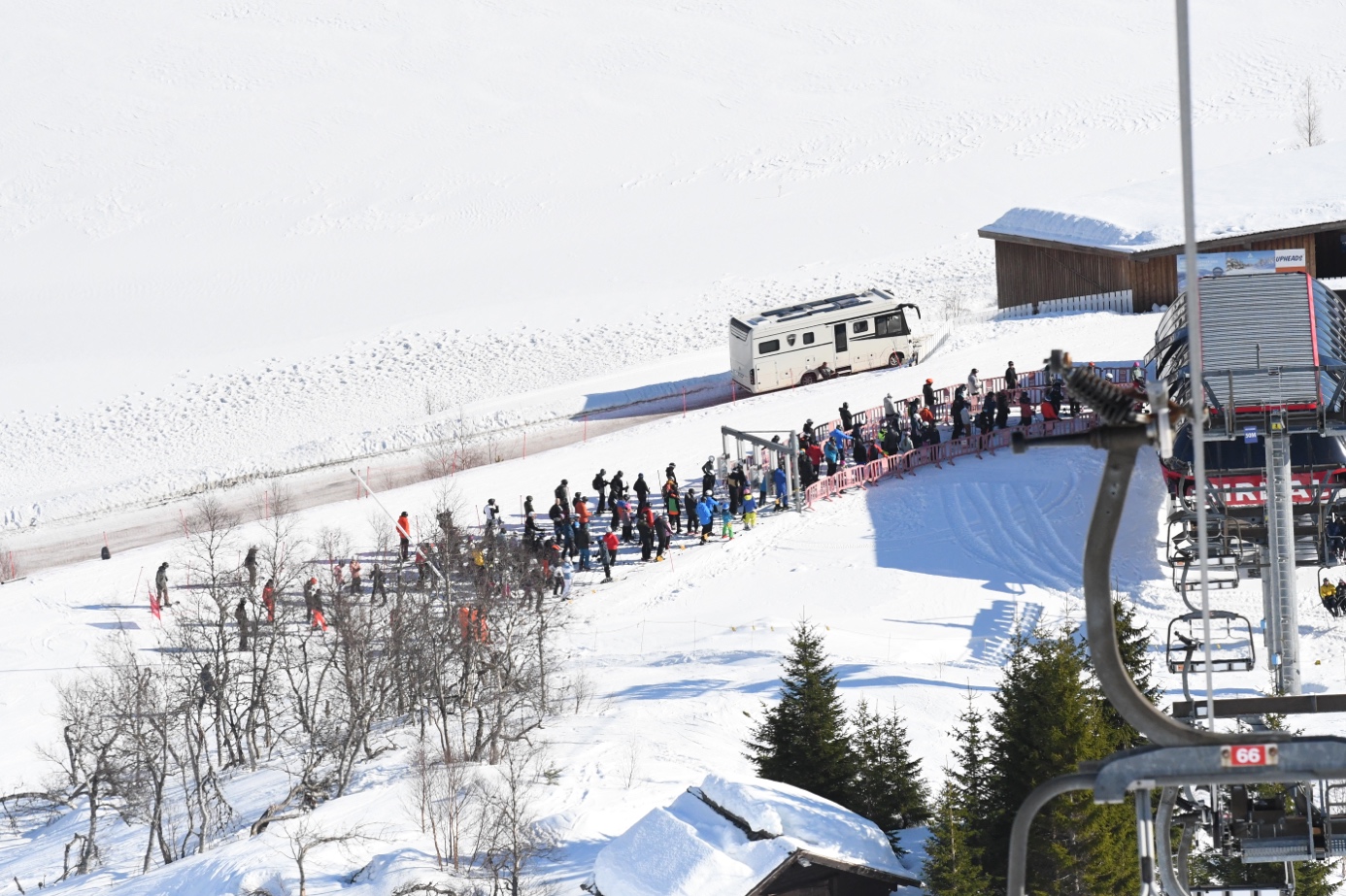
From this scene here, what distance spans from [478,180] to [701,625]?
60881 mm

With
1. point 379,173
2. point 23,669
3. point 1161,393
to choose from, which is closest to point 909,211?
point 379,173

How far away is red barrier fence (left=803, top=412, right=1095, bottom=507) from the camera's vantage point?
106 feet

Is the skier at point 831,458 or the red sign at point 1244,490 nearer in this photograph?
the red sign at point 1244,490

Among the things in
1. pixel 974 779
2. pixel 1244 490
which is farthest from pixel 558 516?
pixel 974 779

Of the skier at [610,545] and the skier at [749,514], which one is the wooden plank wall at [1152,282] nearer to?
the skier at [749,514]

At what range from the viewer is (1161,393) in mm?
3926

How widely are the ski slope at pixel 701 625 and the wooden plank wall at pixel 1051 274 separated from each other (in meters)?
12.8

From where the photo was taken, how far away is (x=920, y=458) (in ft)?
109

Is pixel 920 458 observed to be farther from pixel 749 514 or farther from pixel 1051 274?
pixel 1051 274

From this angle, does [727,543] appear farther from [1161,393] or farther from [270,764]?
→ [1161,393]

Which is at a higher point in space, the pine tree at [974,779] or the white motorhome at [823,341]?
the white motorhome at [823,341]

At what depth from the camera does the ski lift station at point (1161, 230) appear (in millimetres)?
43938

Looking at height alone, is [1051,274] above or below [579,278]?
below

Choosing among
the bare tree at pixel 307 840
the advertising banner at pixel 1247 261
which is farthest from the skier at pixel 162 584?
the advertising banner at pixel 1247 261
